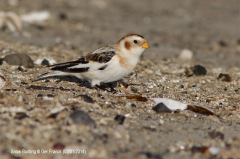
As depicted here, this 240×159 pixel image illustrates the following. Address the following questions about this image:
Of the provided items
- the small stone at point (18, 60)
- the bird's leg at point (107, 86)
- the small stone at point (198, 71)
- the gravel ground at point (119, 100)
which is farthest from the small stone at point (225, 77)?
the small stone at point (18, 60)

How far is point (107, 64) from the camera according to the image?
3.73 metres

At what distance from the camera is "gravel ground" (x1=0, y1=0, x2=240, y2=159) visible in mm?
2359

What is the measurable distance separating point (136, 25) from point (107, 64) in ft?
19.3

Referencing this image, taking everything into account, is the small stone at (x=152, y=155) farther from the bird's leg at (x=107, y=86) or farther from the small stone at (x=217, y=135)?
the bird's leg at (x=107, y=86)

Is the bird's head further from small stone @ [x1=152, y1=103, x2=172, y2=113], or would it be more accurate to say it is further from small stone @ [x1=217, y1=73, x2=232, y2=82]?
small stone @ [x1=217, y1=73, x2=232, y2=82]

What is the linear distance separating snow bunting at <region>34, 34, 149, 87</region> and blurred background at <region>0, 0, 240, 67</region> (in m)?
2.05

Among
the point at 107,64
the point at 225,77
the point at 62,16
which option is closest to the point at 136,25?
the point at 62,16

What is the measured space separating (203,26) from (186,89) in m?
5.99

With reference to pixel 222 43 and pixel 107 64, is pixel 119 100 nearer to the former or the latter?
pixel 107 64

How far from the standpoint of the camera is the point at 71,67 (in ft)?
12.7

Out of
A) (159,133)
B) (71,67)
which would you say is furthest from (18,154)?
(71,67)

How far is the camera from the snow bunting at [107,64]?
3.73m

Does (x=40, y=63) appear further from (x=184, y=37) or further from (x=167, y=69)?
(x=184, y=37)

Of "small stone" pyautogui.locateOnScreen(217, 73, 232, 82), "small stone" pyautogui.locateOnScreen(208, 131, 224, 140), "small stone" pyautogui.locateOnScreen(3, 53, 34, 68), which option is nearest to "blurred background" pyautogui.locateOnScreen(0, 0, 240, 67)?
"small stone" pyautogui.locateOnScreen(217, 73, 232, 82)
